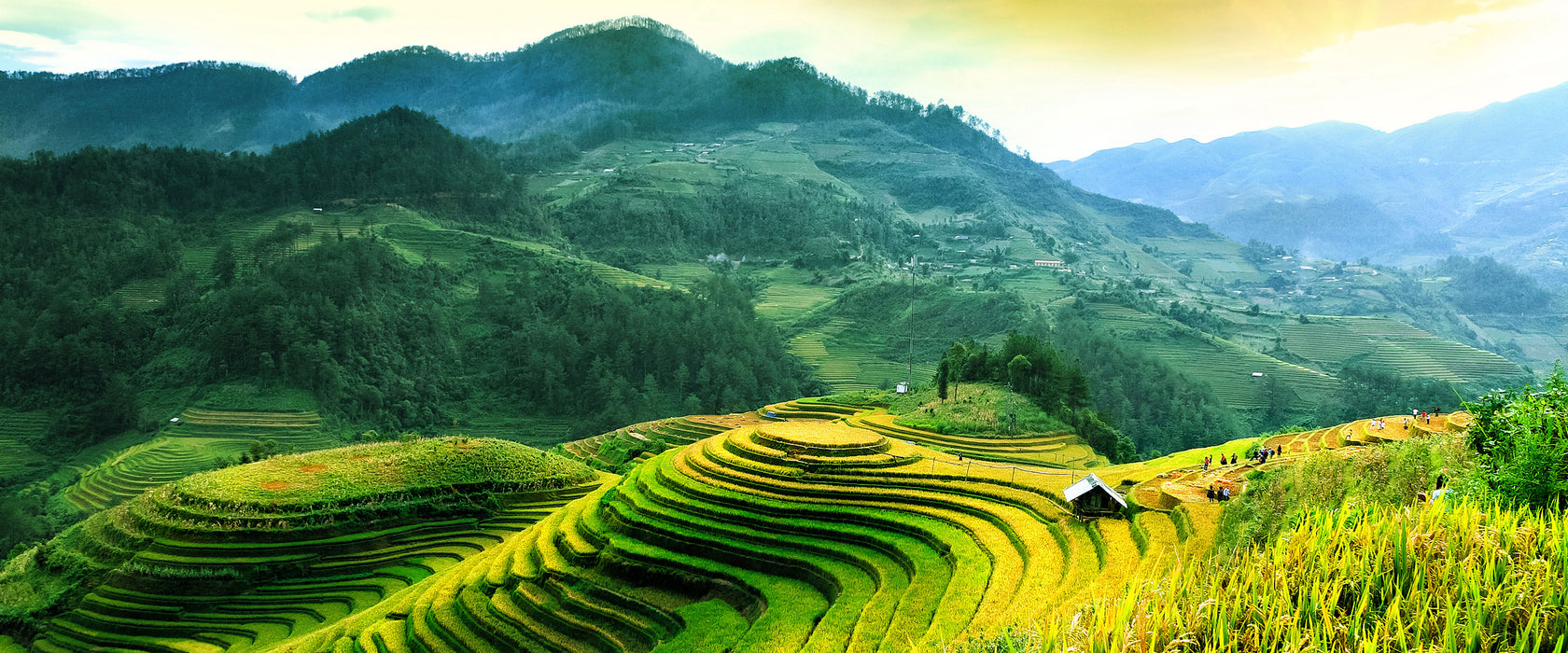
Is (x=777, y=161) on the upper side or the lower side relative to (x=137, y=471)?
upper

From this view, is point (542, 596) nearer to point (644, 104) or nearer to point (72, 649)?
point (72, 649)

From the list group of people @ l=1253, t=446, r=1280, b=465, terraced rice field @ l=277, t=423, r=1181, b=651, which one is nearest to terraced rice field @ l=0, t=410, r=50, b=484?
terraced rice field @ l=277, t=423, r=1181, b=651

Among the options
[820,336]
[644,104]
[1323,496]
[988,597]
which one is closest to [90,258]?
[820,336]

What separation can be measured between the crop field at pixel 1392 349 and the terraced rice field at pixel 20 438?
108402mm

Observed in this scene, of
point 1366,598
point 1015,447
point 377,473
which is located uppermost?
point 1366,598

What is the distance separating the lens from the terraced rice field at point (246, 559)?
76.7 ft

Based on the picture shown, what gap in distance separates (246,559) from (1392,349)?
98097mm

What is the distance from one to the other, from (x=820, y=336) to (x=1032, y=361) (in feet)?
134

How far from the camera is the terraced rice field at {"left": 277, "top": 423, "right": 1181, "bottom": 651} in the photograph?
14.7 meters

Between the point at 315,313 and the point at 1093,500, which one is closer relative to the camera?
the point at 1093,500

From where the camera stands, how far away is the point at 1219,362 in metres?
72.7

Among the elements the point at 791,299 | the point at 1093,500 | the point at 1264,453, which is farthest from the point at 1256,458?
the point at 791,299

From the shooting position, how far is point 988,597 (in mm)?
13391

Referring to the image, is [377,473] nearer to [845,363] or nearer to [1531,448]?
[1531,448]
